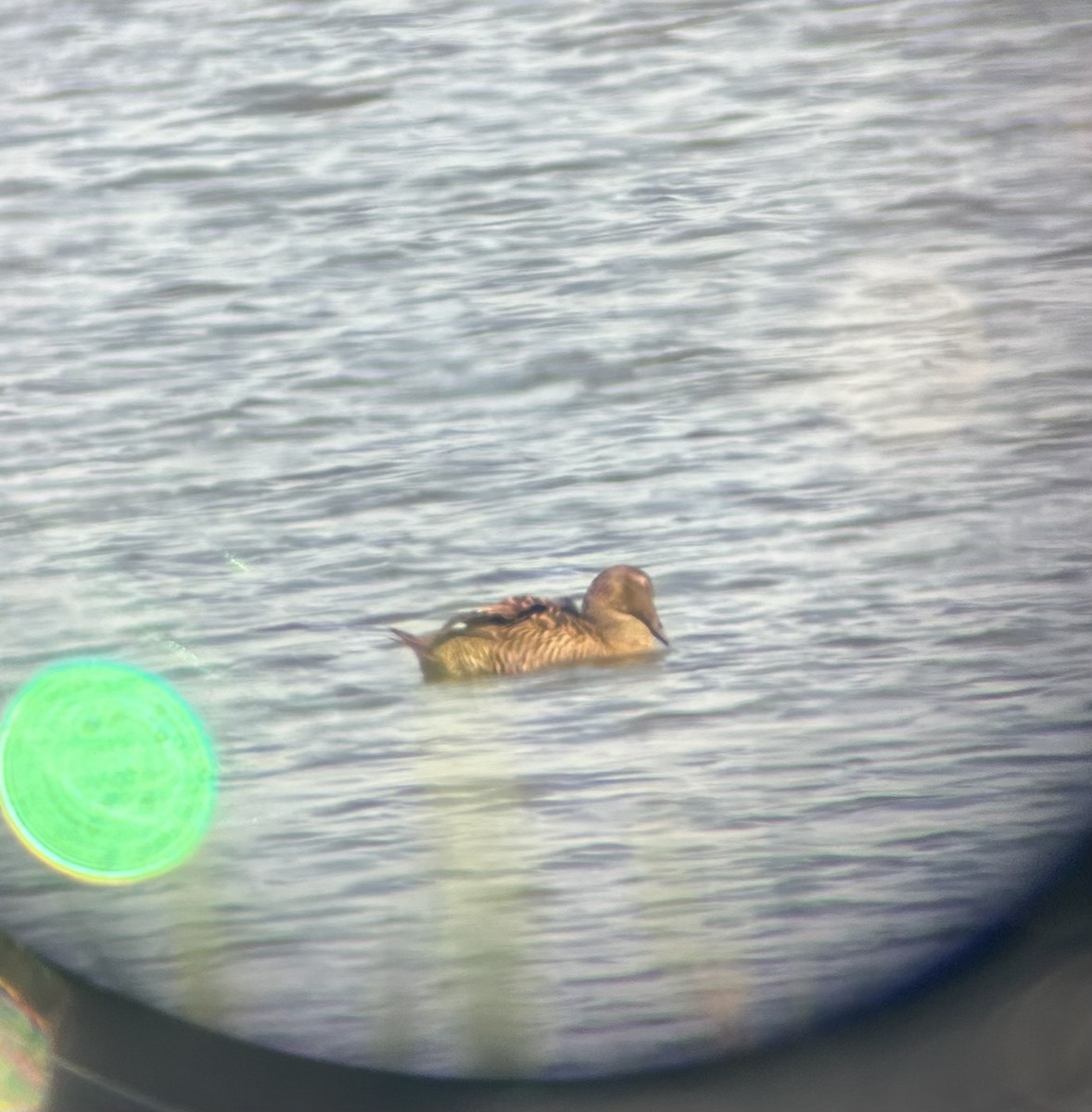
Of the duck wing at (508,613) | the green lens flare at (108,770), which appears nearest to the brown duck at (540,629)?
the duck wing at (508,613)

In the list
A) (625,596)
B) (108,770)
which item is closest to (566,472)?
(625,596)

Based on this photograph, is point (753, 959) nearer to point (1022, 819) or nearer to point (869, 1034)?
point (869, 1034)

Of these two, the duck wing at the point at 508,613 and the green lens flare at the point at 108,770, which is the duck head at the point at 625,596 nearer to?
the duck wing at the point at 508,613

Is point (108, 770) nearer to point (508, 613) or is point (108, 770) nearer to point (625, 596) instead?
point (508, 613)

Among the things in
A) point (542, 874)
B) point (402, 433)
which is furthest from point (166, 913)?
point (402, 433)

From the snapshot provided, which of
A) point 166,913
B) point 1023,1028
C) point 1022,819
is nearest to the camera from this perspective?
point 1023,1028

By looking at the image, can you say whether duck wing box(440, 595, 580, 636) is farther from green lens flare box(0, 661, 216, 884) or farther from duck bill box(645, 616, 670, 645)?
green lens flare box(0, 661, 216, 884)
